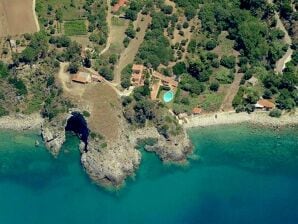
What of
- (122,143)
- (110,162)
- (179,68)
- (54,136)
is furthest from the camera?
(179,68)

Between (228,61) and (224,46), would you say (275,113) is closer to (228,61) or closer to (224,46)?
(228,61)

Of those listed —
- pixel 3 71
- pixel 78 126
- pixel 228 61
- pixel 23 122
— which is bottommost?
pixel 23 122

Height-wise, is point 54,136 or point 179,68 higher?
point 179,68

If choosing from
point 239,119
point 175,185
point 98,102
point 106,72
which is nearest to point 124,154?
point 98,102

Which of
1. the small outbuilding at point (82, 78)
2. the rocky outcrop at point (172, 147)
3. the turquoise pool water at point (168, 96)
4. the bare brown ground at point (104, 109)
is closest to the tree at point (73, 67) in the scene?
the small outbuilding at point (82, 78)

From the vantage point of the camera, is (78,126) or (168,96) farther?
(168,96)

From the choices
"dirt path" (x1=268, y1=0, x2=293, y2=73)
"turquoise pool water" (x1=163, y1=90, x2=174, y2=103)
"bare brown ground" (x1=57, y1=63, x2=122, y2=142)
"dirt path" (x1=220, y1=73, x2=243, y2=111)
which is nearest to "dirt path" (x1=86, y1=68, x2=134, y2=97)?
"bare brown ground" (x1=57, y1=63, x2=122, y2=142)
